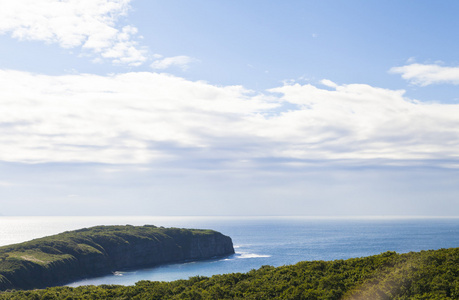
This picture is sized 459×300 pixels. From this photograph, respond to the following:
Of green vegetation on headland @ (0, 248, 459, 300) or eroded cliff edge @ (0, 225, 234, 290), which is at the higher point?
green vegetation on headland @ (0, 248, 459, 300)

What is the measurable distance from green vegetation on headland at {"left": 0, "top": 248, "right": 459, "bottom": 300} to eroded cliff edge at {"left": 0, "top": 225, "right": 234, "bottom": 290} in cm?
6504

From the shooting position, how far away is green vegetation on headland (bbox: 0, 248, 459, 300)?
88.4ft

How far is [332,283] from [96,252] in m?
116

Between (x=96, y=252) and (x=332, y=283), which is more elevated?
(x=332, y=283)

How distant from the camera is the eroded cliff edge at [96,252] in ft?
326

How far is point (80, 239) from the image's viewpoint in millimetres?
140875

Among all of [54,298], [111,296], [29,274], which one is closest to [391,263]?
[111,296]

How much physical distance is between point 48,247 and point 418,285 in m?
122

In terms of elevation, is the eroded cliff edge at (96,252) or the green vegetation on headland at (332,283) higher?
the green vegetation on headland at (332,283)

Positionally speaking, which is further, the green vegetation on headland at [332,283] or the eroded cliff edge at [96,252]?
the eroded cliff edge at [96,252]

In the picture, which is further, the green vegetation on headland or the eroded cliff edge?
the eroded cliff edge

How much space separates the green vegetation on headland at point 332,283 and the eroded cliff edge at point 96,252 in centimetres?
6504

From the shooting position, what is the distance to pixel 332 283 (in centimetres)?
3130

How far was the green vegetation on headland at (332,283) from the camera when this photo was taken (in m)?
27.0
